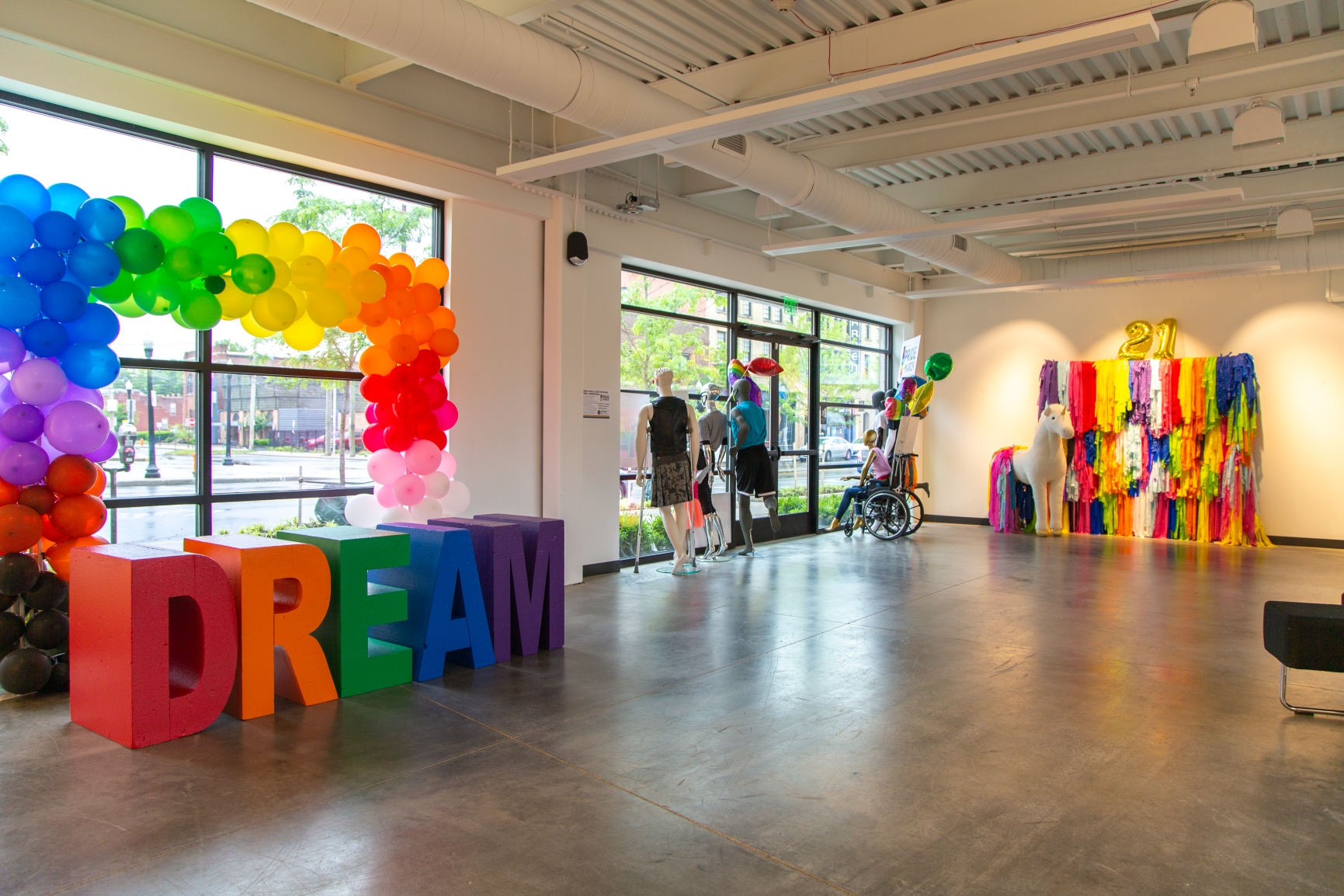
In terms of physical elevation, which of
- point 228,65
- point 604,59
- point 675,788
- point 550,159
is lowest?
point 675,788

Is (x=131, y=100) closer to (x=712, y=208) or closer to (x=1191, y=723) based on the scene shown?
(x=712, y=208)

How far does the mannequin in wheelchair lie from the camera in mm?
10203

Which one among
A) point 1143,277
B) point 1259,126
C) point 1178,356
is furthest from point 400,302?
point 1178,356

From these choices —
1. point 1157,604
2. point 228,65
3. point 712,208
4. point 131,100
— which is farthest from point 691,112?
point 1157,604

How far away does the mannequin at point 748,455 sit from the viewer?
8.50 meters

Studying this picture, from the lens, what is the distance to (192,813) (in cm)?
278

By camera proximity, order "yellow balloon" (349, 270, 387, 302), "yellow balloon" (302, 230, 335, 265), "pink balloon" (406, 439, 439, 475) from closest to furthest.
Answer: "yellow balloon" (302, 230, 335, 265) → "yellow balloon" (349, 270, 387, 302) → "pink balloon" (406, 439, 439, 475)

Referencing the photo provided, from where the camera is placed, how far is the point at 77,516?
13.4 feet

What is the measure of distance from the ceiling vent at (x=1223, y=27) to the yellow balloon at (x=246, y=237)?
462 centimetres

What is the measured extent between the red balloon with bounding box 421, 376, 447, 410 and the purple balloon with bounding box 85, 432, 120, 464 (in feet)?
5.40

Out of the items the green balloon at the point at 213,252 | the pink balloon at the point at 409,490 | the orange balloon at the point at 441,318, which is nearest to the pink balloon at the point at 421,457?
the pink balloon at the point at 409,490

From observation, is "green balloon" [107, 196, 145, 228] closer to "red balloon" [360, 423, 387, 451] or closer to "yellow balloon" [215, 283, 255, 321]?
"yellow balloon" [215, 283, 255, 321]

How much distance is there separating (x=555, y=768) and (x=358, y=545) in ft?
5.13

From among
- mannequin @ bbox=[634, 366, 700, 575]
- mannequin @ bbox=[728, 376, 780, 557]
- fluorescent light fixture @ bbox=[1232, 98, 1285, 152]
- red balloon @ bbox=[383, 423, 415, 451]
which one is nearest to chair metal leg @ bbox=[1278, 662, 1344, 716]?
fluorescent light fixture @ bbox=[1232, 98, 1285, 152]
